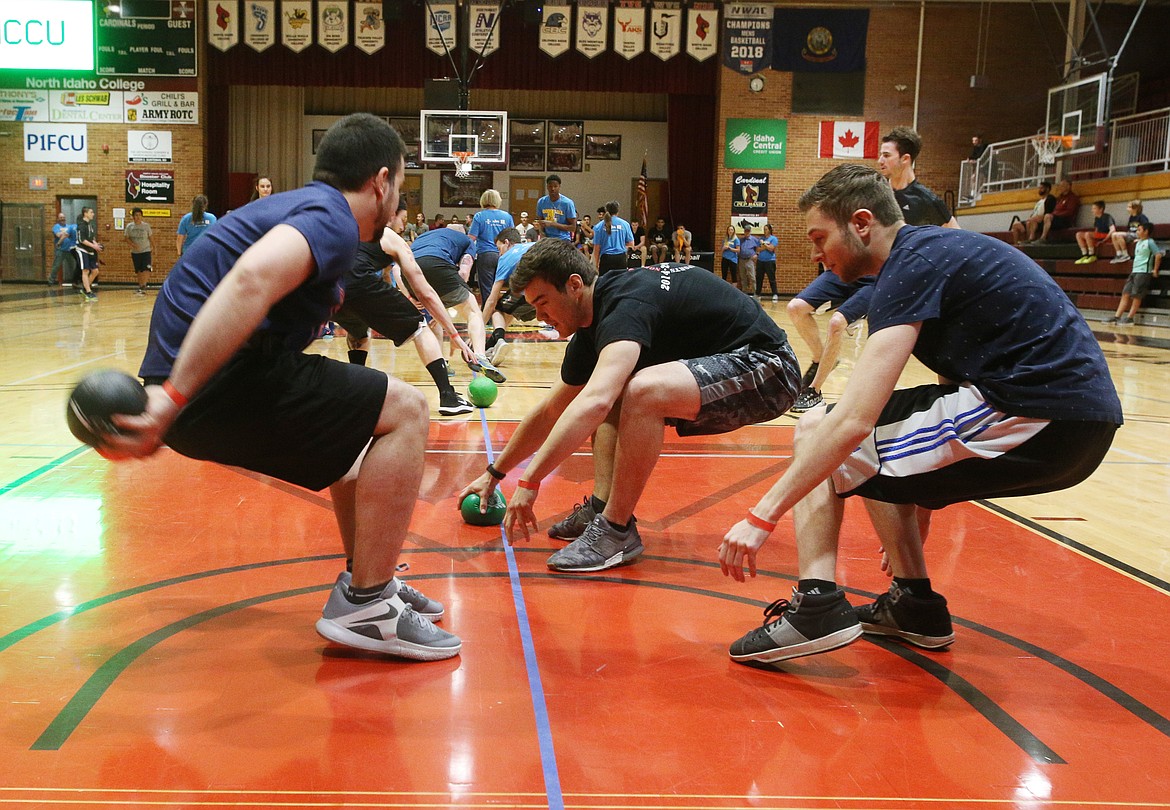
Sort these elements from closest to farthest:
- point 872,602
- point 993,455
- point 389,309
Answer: point 993,455 → point 872,602 → point 389,309

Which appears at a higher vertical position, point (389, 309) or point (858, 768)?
point (389, 309)

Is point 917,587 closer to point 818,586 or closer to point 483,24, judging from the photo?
point 818,586

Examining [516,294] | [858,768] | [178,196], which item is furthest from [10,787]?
[178,196]

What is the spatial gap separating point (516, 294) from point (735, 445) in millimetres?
2878

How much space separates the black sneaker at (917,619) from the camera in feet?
9.52

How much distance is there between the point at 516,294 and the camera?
3484 mm

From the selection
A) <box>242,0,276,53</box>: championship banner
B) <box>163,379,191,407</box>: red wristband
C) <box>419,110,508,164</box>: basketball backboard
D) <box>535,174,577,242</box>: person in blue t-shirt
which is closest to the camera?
<box>163,379,191,407</box>: red wristband

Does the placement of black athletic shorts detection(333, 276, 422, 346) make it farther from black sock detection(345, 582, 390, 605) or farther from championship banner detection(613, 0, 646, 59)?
championship banner detection(613, 0, 646, 59)

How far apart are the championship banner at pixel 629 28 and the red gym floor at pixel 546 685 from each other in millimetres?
19624

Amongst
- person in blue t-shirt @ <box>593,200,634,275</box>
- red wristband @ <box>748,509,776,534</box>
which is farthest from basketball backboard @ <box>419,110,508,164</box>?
red wristband @ <box>748,509,776,534</box>

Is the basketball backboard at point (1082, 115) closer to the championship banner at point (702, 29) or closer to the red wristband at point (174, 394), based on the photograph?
the championship banner at point (702, 29)

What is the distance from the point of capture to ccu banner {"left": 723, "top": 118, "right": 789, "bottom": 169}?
23.3m

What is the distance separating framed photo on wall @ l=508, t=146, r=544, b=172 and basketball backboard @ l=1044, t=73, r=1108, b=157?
12.0 m

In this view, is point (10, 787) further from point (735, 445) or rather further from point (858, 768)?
point (735, 445)
